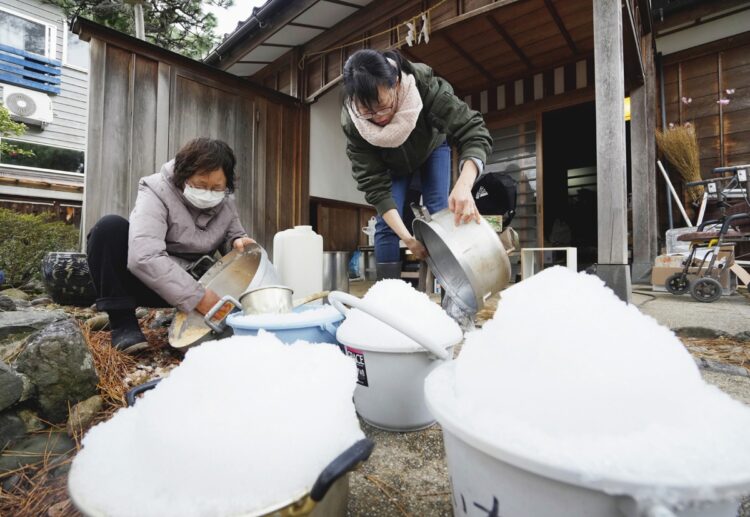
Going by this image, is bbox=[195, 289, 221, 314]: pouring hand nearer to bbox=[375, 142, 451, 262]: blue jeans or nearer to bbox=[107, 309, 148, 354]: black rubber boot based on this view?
bbox=[107, 309, 148, 354]: black rubber boot

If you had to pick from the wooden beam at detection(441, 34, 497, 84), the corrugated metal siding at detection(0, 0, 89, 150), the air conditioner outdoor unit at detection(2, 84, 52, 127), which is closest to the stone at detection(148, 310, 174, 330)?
the wooden beam at detection(441, 34, 497, 84)

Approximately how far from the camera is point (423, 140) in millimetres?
2152

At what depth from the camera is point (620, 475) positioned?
14.5 inches

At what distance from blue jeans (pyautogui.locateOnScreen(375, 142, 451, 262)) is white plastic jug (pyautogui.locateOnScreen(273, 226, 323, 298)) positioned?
2.18 ft

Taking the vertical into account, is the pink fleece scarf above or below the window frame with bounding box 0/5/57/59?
below

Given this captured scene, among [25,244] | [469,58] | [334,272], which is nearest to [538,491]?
[334,272]

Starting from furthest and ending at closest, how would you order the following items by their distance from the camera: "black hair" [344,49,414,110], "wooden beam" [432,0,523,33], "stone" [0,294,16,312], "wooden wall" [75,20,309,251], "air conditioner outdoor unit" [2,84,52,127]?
"air conditioner outdoor unit" [2,84,52,127]
"wooden wall" [75,20,309,251]
"wooden beam" [432,0,523,33]
"stone" [0,294,16,312]
"black hair" [344,49,414,110]

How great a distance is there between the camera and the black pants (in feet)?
5.82

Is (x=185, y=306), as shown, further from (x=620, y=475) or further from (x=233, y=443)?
(x=620, y=475)

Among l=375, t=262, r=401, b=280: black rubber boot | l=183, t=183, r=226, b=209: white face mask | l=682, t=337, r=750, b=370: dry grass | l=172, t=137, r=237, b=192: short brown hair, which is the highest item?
l=172, t=137, r=237, b=192: short brown hair

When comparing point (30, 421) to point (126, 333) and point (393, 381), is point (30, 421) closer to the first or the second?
point (126, 333)

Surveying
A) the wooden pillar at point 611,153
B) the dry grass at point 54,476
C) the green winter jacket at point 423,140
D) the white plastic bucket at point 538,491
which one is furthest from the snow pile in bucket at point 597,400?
the wooden pillar at point 611,153

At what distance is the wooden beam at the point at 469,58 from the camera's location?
429 cm

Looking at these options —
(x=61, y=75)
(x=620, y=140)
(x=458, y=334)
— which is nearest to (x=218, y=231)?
(x=458, y=334)
